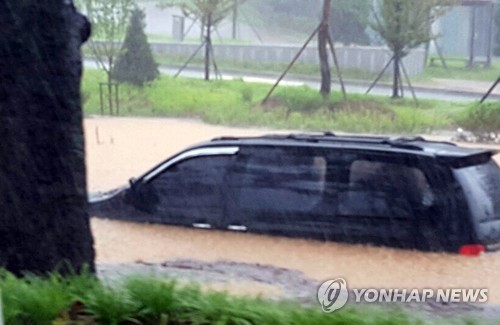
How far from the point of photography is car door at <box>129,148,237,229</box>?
7516 mm

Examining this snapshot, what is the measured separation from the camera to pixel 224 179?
7.57 metres

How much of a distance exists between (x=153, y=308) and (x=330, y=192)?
99.4 inches

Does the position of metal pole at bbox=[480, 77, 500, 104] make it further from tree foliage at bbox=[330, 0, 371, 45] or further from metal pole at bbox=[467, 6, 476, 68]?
tree foliage at bbox=[330, 0, 371, 45]

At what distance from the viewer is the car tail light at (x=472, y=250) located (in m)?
6.63

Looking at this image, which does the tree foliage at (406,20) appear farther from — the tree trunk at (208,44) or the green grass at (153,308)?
the green grass at (153,308)

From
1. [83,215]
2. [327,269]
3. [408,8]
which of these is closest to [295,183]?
[327,269]

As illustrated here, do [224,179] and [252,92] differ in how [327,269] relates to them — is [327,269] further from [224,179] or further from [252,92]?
[252,92]

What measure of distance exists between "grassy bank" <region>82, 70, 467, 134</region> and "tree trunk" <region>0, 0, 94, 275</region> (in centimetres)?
347

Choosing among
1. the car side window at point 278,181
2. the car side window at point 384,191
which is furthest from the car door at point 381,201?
the car side window at point 278,181

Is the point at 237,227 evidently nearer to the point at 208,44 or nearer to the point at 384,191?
the point at 384,191

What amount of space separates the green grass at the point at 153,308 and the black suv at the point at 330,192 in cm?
193
